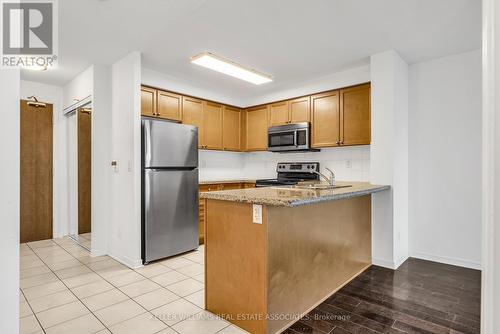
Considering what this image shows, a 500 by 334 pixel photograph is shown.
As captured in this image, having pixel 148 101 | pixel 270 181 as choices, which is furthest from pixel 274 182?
pixel 148 101

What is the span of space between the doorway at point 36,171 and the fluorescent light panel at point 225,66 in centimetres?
308

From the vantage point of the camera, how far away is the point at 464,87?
326cm

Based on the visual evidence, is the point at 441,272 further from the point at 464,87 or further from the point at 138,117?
the point at 138,117

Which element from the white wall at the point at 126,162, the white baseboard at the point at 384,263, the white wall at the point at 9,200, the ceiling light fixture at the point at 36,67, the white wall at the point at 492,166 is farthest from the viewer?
the ceiling light fixture at the point at 36,67

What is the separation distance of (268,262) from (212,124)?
335 centimetres

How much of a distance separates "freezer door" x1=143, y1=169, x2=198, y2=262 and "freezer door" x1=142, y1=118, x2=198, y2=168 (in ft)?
0.41

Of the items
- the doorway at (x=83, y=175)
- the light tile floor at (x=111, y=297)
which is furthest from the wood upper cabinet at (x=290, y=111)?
the doorway at (x=83, y=175)

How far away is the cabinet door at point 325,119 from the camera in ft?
13.2

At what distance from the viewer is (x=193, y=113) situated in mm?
4500

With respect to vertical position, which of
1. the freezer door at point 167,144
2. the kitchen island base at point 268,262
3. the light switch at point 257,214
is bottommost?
the kitchen island base at point 268,262

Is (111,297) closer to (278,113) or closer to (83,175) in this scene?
(83,175)

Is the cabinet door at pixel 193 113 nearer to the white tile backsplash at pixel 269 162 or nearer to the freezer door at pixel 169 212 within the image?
the white tile backsplash at pixel 269 162

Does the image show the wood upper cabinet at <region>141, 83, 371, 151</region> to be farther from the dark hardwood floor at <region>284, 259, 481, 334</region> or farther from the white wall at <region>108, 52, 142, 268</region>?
the dark hardwood floor at <region>284, 259, 481, 334</region>

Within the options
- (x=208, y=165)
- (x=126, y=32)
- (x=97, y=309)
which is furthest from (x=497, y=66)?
(x=208, y=165)
